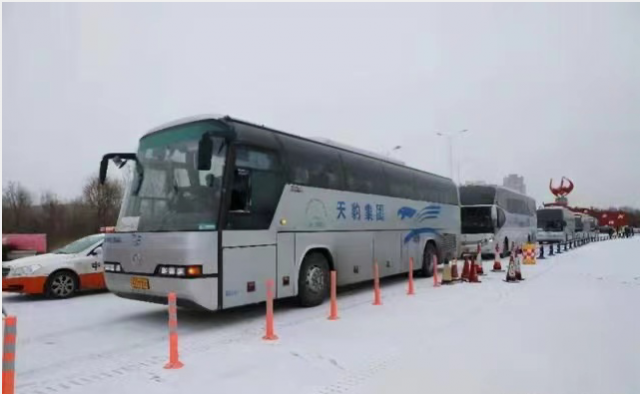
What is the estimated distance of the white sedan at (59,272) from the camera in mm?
10531

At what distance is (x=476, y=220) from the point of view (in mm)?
22719

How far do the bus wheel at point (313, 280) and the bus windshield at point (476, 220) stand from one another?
14521 mm

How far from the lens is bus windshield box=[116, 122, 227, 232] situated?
7.50m

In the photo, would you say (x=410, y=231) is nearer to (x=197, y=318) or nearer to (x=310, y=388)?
(x=197, y=318)

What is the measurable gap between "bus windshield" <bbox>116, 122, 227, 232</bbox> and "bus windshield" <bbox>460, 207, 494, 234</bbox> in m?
17.5

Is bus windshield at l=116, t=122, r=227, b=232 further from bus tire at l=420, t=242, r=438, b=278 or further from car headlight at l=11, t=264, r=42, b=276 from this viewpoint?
bus tire at l=420, t=242, r=438, b=278

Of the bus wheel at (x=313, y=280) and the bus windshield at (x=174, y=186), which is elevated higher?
the bus windshield at (x=174, y=186)

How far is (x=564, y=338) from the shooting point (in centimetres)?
684

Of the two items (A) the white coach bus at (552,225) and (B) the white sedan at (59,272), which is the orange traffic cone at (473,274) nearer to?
(B) the white sedan at (59,272)

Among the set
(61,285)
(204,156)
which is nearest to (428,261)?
(204,156)

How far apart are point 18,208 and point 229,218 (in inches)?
1347

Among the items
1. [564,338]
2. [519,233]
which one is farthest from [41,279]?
[519,233]

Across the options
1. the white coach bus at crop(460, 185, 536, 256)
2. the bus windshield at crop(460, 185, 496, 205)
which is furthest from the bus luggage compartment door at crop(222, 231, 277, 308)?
the bus windshield at crop(460, 185, 496, 205)

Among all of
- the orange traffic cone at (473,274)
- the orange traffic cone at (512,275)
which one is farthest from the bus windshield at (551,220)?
the orange traffic cone at (473,274)
